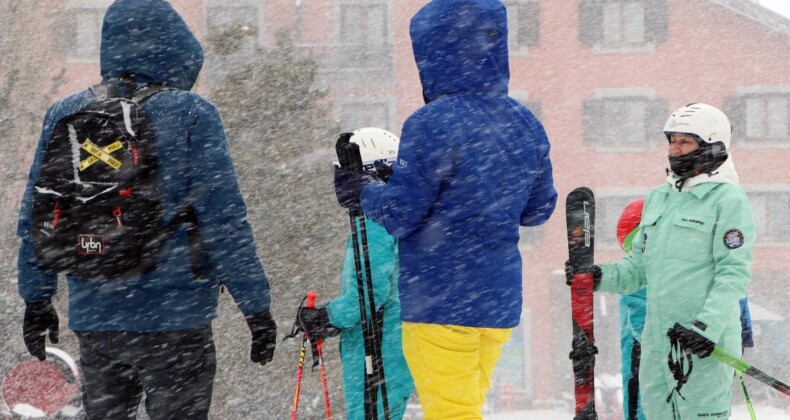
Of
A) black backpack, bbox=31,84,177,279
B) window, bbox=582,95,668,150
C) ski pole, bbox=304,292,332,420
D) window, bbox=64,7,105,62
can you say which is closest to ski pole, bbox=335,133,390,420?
ski pole, bbox=304,292,332,420

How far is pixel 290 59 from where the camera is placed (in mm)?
16781

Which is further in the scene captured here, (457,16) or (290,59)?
(290,59)

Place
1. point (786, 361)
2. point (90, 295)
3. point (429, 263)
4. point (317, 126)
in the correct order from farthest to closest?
point (786, 361)
point (317, 126)
point (429, 263)
point (90, 295)

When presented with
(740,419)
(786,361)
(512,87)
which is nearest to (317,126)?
(740,419)

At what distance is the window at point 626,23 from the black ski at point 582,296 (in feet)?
98.0

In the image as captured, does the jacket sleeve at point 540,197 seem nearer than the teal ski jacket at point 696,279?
Yes

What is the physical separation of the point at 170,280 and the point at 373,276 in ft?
4.57

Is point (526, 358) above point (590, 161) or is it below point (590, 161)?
below

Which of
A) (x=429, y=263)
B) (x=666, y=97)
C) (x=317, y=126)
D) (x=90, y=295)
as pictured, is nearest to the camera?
(x=90, y=295)

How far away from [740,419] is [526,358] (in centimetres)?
1007

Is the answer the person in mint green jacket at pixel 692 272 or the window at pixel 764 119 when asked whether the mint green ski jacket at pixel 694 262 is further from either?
the window at pixel 764 119

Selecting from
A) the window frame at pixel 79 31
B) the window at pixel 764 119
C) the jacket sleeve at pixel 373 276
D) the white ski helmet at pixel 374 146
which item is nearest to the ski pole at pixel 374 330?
the jacket sleeve at pixel 373 276

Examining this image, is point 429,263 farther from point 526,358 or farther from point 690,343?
point 526,358

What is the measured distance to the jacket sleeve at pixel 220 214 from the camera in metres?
2.93
